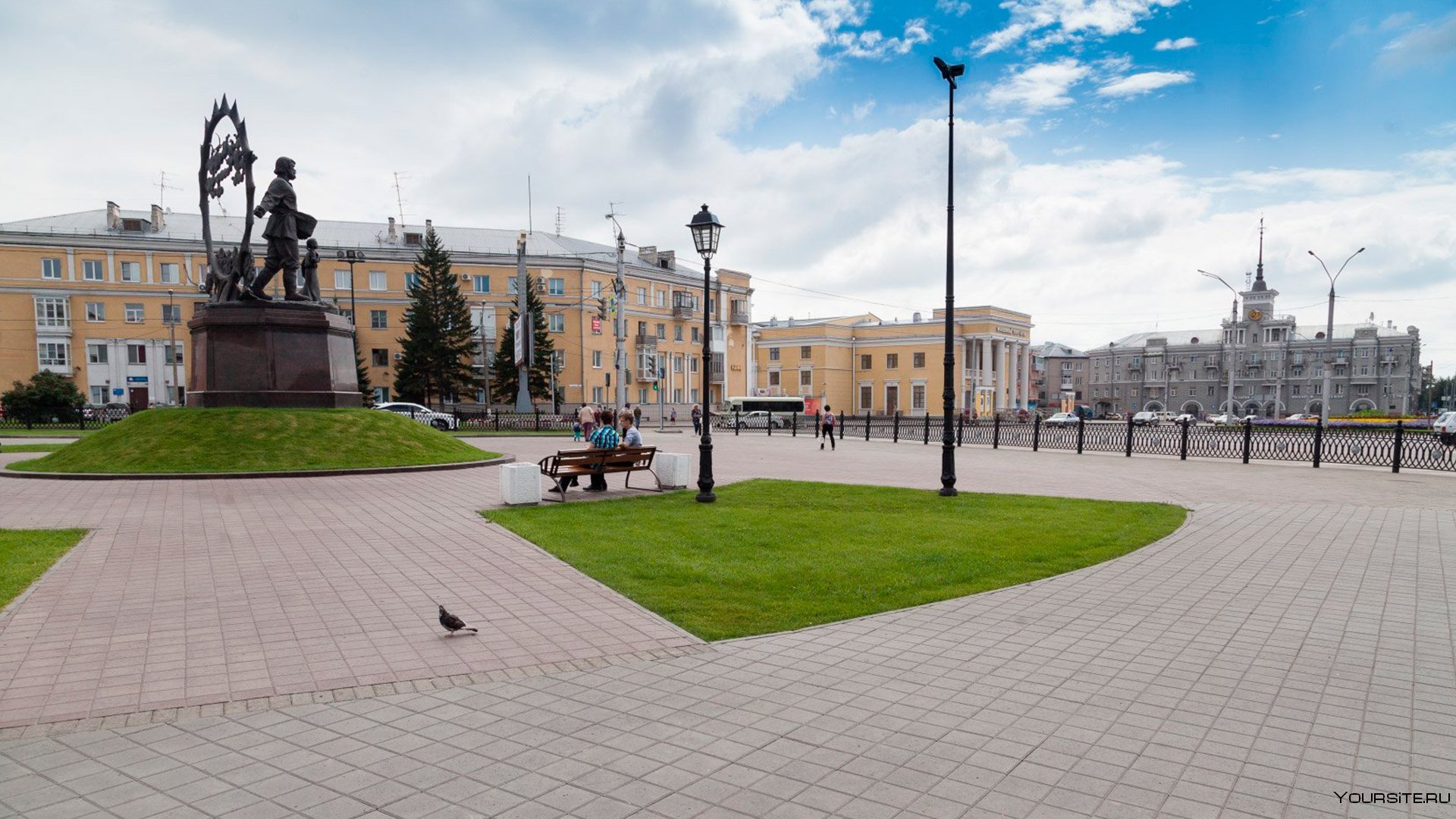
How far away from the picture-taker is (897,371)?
271 feet

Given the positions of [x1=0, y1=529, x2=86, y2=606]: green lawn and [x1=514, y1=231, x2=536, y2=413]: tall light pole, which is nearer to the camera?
[x1=0, y1=529, x2=86, y2=606]: green lawn

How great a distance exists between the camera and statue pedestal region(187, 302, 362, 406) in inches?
720

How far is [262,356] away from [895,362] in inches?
2769

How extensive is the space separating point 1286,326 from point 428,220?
340ft

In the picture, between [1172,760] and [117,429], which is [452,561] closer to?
[1172,760]

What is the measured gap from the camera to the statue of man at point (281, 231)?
18.6 m

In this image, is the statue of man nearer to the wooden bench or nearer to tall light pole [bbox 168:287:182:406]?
the wooden bench

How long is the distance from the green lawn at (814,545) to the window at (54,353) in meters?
58.5

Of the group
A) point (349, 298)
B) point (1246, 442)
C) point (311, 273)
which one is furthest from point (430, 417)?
point (1246, 442)

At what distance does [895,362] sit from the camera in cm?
8288

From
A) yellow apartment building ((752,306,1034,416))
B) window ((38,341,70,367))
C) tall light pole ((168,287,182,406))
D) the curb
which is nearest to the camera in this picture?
the curb

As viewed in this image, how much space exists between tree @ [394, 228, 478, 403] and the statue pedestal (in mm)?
36965

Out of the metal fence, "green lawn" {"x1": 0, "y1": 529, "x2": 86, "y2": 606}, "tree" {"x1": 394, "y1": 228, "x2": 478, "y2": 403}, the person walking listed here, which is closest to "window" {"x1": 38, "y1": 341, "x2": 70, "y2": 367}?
"tree" {"x1": 394, "y1": 228, "x2": 478, "y2": 403}

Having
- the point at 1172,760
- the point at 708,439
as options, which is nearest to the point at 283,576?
the point at 708,439
